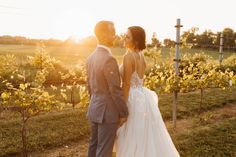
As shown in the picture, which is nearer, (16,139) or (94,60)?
(94,60)

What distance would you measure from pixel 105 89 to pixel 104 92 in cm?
4

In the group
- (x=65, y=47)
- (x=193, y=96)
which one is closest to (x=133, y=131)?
(x=193, y=96)

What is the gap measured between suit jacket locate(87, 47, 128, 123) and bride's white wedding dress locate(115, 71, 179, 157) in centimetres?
50

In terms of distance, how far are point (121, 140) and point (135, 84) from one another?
823mm

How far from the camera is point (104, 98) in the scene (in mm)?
4520

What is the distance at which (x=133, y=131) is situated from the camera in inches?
199

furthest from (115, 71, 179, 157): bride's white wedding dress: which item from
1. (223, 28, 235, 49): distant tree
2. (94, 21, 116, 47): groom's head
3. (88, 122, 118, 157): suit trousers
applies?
(223, 28, 235, 49): distant tree

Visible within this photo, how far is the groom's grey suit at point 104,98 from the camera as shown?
4.33 meters

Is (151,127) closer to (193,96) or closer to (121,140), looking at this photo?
(121,140)

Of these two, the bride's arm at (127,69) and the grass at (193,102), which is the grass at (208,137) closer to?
the grass at (193,102)

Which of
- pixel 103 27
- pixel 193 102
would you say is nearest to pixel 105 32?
pixel 103 27

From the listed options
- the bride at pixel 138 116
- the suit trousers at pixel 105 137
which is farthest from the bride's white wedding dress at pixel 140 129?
the suit trousers at pixel 105 137

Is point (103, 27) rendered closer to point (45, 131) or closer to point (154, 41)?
point (45, 131)

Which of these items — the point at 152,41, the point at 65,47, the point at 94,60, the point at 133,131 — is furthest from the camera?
the point at 65,47
